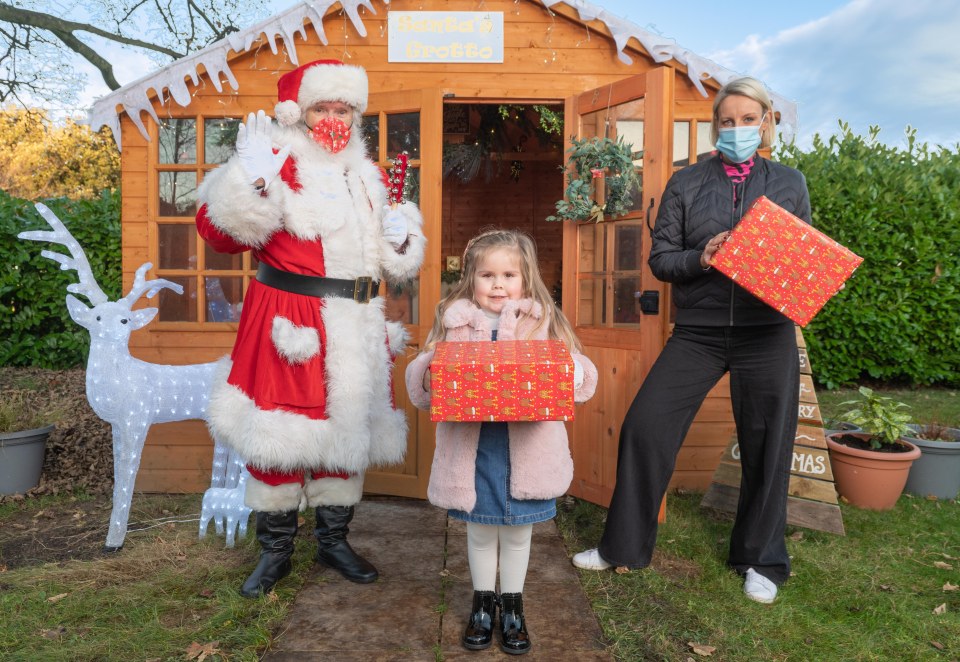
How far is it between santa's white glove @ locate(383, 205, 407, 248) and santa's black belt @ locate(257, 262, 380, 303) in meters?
0.20

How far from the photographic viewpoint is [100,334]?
3.08 m

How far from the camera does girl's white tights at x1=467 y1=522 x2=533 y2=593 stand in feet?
7.01

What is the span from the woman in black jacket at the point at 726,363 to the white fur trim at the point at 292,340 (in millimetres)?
1306

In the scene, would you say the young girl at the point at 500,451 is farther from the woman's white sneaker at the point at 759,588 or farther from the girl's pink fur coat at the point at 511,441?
the woman's white sneaker at the point at 759,588

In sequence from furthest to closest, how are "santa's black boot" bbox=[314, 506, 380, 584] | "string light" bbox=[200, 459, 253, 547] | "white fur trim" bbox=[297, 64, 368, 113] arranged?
"string light" bbox=[200, 459, 253, 547] < "santa's black boot" bbox=[314, 506, 380, 584] < "white fur trim" bbox=[297, 64, 368, 113]

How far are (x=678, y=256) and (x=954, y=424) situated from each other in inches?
156

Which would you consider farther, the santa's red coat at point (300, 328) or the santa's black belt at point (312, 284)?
the santa's black belt at point (312, 284)

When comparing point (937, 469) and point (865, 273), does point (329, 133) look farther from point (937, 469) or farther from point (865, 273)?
point (865, 273)

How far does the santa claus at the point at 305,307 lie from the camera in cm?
240

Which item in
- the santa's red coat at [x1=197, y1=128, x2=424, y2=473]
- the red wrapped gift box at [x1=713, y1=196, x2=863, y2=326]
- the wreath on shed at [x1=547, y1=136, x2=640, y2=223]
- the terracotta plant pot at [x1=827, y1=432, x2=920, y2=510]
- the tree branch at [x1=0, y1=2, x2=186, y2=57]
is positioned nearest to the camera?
the red wrapped gift box at [x1=713, y1=196, x2=863, y2=326]

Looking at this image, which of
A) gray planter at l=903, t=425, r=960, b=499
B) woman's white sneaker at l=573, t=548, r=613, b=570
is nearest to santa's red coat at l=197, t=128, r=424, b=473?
woman's white sneaker at l=573, t=548, r=613, b=570

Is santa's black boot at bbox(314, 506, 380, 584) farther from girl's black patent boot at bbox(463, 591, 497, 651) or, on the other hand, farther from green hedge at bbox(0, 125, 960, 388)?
green hedge at bbox(0, 125, 960, 388)

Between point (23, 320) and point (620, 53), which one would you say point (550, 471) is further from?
point (23, 320)

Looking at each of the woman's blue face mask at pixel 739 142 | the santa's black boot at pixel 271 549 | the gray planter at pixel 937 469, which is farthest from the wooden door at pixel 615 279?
the gray planter at pixel 937 469
